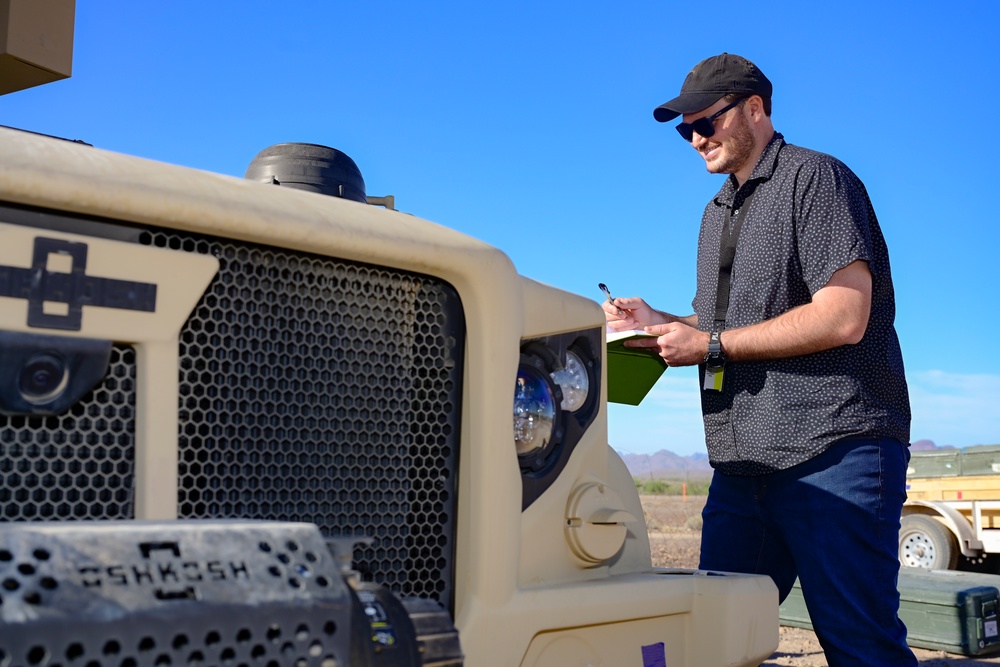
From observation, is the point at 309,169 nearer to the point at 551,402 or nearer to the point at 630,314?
the point at 630,314

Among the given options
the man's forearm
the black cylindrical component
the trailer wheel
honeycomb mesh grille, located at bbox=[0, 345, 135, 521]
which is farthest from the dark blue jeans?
the trailer wheel

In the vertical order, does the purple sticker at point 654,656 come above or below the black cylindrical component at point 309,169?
below

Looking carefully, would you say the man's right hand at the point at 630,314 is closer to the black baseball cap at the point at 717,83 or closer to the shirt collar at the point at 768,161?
the shirt collar at the point at 768,161

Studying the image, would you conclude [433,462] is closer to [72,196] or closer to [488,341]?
[488,341]

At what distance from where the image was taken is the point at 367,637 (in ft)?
4.50

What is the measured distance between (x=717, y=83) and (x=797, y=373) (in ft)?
3.41

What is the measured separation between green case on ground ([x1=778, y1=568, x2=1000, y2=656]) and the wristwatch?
4601 mm

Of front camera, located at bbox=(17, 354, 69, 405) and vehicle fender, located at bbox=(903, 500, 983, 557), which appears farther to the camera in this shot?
vehicle fender, located at bbox=(903, 500, 983, 557)

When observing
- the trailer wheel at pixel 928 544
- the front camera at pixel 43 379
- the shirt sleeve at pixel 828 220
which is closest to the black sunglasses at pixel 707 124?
the shirt sleeve at pixel 828 220

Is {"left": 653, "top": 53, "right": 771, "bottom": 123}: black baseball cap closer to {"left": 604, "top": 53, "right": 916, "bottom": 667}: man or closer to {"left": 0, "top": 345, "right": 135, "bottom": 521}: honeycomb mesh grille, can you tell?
{"left": 604, "top": 53, "right": 916, "bottom": 667}: man

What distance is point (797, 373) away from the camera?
2.99 meters

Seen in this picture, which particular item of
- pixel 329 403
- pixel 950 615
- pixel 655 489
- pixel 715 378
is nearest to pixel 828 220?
pixel 715 378

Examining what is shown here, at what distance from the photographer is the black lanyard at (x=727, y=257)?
10.7ft

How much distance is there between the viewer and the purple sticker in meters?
2.27
